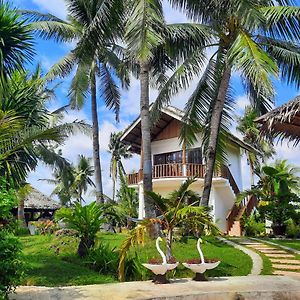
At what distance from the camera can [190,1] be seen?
13297 millimetres

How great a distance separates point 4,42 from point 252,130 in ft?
78.5

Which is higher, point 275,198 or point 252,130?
point 252,130

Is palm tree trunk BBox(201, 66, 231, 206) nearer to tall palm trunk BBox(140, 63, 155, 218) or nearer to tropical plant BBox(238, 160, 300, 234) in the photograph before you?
tall palm trunk BBox(140, 63, 155, 218)

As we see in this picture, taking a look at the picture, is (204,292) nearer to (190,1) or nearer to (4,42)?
(4,42)

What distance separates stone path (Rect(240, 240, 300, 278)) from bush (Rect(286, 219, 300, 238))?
353cm

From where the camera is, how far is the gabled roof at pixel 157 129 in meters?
22.2

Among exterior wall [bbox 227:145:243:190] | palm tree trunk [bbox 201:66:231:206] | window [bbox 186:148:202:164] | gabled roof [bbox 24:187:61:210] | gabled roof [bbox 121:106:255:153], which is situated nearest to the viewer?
palm tree trunk [bbox 201:66:231:206]

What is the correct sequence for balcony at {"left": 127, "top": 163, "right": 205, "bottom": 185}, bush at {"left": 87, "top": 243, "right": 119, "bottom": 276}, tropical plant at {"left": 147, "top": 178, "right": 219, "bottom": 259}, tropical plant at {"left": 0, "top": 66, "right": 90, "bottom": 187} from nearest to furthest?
1. tropical plant at {"left": 0, "top": 66, "right": 90, "bottom": 187}
2. tropical plant at {"left": 147, "top": 178, "right": 219, "bottom": 259}
3. bush at {"left": 87, "top": 243, "right": 119, "bottom": 276}
4. balcony at {"left": 127, "top": 163, "right": 205, "bottom": 185}

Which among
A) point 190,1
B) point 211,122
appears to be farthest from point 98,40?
point 211,122

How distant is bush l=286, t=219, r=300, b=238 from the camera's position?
16875 millimetres

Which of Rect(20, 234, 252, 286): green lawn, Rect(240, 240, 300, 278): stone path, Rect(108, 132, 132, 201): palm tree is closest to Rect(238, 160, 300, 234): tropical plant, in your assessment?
Rect(240, 240, 300, 278): stone path

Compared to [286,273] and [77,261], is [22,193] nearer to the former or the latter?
[77,261]

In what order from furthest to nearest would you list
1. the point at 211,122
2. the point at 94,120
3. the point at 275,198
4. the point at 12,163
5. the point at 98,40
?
1. the point at 94,120
2. the point at 275,198
3. the point at 211,122
4. the point at 98,40
5. the point at 12,163

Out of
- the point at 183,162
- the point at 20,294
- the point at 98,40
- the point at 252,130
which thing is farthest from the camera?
the point at 252,130
